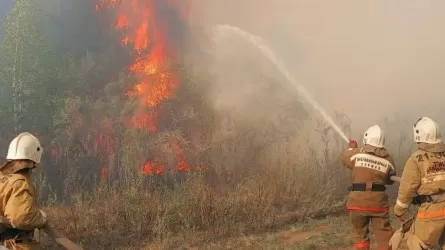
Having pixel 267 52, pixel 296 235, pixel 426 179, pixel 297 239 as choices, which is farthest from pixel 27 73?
pixel 426 179

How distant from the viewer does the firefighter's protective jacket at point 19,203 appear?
11.1ft

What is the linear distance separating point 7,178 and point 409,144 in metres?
14.0

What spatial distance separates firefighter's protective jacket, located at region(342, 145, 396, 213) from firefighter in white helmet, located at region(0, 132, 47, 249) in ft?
13.4

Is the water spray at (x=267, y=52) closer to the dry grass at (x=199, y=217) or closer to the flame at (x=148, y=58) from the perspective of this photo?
the flame at (x=148, y=58)

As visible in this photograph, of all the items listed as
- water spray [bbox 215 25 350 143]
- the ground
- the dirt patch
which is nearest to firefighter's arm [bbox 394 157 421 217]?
the ground

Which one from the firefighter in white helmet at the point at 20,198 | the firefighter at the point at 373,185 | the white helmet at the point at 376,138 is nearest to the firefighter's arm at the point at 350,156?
the firefighter at the point at 373,185

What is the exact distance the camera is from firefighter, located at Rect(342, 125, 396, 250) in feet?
18.6

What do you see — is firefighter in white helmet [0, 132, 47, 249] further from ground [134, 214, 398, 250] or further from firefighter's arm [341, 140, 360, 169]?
firefighter's arm [341, 140, 360, 169]

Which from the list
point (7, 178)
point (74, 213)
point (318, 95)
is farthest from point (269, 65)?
point (7, 178)

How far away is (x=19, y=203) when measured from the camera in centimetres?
339

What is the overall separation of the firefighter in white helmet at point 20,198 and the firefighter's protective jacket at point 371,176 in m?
4.08

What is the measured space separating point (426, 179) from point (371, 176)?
1346 mm

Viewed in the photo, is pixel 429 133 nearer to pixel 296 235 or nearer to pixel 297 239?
pixel 297 239

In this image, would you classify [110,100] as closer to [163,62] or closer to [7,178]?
[163,62]
